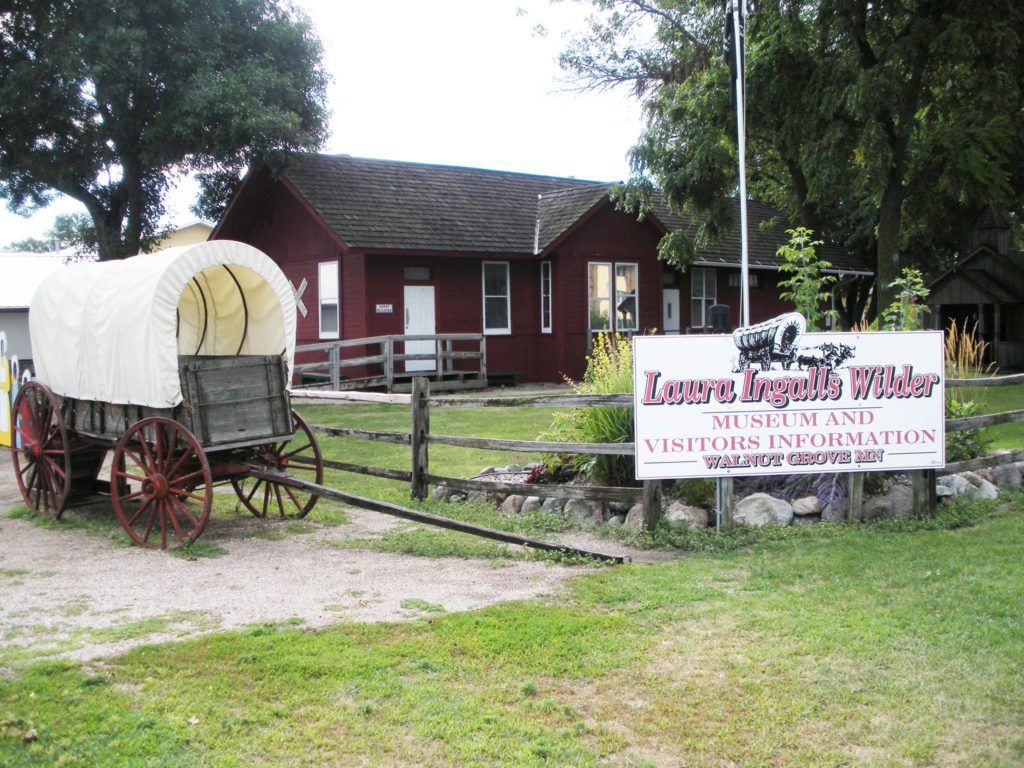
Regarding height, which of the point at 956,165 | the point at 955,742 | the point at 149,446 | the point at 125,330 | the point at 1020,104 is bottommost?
the point at 955,742

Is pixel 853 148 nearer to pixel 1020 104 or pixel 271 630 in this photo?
pixel 1020 104

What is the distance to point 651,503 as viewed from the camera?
8.73 meters

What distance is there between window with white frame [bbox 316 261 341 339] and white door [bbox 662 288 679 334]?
9458 mm

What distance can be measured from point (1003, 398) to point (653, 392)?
1394cm

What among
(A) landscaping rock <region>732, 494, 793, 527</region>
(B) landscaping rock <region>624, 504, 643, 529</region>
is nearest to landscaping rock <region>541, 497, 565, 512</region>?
(B) landscaping rock <region>624, 504, 643, 529</region>

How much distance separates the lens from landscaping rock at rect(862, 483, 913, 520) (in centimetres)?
920

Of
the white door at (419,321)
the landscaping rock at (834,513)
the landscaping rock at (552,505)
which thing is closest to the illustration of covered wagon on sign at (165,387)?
the landscaping rock at (552,505)

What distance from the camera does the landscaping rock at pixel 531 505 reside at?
10034mm

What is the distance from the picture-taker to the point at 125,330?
9.46 meters

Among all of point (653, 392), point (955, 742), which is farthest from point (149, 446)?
point (955, 742)

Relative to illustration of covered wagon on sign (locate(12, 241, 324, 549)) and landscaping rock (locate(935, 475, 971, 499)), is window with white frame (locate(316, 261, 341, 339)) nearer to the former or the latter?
illustration of covered wagon on sign (locate(12, 241, 324, 549))

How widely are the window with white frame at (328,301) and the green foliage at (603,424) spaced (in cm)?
1459

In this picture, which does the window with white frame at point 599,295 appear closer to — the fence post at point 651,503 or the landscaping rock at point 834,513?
the landscaping rock at point 834,513

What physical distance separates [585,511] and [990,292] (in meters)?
26.1
